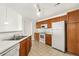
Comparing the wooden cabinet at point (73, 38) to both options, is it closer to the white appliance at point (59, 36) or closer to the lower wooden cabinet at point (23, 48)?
the white appliance at point (59, 36)

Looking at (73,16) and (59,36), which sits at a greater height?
(73,16)

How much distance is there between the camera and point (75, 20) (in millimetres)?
4520

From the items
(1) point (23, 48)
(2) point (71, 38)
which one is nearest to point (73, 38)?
(2) point (71, 38)

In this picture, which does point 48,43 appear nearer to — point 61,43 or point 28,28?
point 61,43

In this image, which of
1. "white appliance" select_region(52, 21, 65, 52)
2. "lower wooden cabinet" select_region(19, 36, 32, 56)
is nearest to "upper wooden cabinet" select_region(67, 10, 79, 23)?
"white appliance" select_region(52, 21, 65, 52)

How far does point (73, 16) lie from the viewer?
15.3ft

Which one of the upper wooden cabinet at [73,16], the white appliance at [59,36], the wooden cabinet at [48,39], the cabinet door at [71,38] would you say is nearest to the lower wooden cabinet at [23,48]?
the white appliance at [59,36]

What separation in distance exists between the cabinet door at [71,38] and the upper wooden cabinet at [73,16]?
175 millimetres

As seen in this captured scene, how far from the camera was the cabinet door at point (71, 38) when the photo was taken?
449cm

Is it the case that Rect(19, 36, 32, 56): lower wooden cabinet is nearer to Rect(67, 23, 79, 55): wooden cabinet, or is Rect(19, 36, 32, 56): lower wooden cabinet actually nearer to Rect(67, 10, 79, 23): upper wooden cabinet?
Rect(67, 23, 79, 55): wooden cabinet

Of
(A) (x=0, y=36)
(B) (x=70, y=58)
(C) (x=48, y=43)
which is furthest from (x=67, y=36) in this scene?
(B) (x=70, y=58)

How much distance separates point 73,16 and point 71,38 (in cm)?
95

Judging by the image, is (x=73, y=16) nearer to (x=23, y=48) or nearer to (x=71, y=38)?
(x=71, y=38)

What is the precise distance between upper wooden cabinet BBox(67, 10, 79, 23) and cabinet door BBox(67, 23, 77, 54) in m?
0.18
